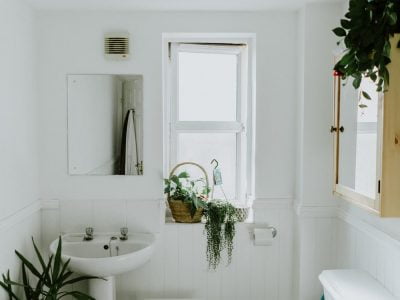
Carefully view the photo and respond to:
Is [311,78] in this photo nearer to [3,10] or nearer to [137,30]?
[137,30]

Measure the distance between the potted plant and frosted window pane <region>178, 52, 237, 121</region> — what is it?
458 millimetres

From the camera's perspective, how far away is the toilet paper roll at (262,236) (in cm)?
265

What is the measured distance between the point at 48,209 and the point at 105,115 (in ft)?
2.31

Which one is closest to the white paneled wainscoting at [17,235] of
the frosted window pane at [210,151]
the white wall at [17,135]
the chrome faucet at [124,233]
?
the white wall at [17,135]

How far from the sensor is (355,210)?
2346 mm

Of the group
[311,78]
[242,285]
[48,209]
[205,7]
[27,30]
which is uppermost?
[205,7]

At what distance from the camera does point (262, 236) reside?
2.65 metres

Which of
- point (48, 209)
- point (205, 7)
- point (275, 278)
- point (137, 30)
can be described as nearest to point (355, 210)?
point (275, 278)

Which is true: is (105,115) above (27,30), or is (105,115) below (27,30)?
below

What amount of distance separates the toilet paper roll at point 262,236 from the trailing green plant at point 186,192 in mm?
382

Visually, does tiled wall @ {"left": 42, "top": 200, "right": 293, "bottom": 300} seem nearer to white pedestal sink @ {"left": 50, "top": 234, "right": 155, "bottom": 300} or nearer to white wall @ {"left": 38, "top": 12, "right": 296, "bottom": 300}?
white wall @ {"left": 38, "top": 12, "right": 296, "bottom": 300}

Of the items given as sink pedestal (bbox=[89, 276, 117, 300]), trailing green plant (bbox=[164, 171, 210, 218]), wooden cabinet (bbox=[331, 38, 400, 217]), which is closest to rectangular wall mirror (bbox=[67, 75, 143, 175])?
trailing green plant (bbox=[164, 171, 210, 218])

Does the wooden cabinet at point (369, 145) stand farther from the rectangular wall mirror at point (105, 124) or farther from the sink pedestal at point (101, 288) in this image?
the sink pedestal at point (101, 288)

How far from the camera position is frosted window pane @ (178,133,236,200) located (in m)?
2.91
